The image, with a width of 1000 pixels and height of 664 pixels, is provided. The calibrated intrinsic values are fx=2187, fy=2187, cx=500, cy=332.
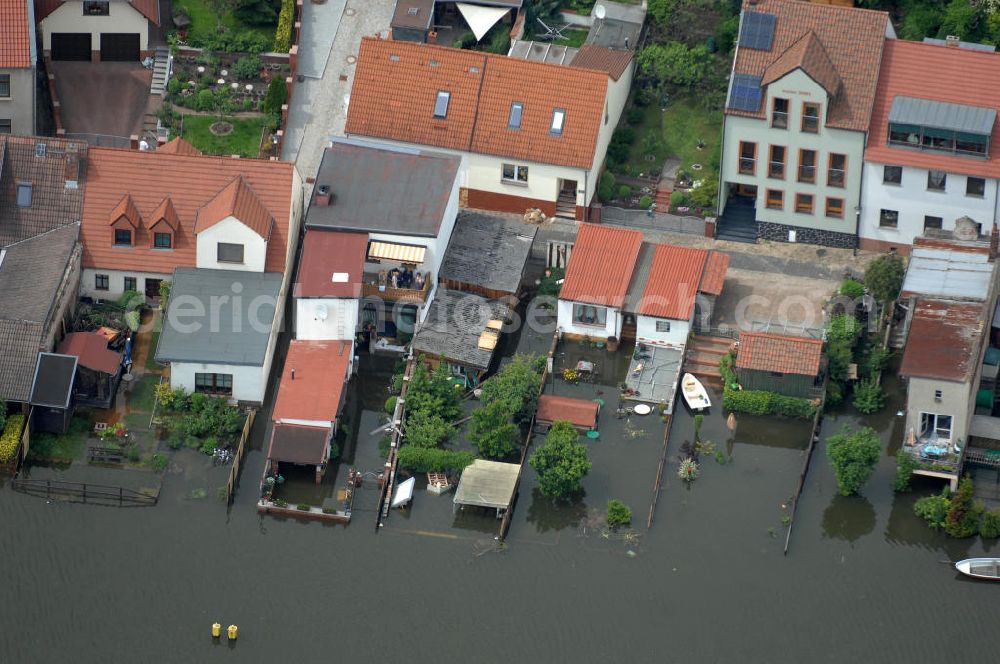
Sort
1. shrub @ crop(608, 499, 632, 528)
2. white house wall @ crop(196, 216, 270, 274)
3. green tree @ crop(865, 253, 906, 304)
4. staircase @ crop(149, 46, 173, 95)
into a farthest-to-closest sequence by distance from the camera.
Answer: staircase @ crop(149, 46, 173, 95), white house wall @ crop(196, 216, 270, 274), green tree @ crop(865, 253, 906, 304), shrub @ crop(608, 499, 632, 528)

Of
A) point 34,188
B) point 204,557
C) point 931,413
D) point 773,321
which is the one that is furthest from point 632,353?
point 34,188

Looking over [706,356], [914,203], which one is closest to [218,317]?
[706,356]

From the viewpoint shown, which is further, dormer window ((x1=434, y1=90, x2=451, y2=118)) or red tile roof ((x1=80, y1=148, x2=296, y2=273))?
dormer window ((x1=434, y1=90, x2=451, y2=118))

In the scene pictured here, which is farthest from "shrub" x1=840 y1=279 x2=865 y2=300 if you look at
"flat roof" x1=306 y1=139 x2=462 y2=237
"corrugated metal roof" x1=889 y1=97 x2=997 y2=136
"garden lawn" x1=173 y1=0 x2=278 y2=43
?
"garden lawn" x1=173 y1=0 x2=278 y2=43

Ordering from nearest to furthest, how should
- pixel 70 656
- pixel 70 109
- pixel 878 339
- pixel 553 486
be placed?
pixel 70 656 < pixel 553 486 < pixel 878 339 < pixel 70 109

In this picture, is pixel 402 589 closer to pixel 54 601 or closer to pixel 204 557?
pixel 204 557

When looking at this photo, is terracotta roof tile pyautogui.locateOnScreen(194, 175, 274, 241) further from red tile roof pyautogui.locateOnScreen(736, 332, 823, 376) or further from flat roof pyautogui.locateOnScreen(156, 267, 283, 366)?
red tile roof pyautogui.locateOnScreen(736, 332, 823, 376)

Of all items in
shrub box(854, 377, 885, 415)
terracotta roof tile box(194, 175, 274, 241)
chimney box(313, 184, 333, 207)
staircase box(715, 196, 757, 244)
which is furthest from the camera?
staircase box(715, 196, 757, 244)
